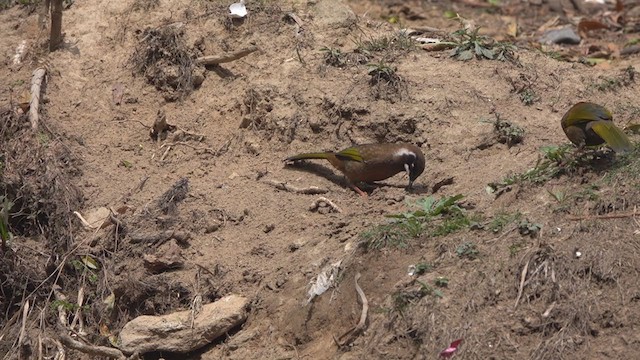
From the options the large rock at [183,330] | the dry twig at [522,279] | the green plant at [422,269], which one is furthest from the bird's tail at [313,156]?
the dry twig at [522,279]

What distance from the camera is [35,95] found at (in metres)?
7.55

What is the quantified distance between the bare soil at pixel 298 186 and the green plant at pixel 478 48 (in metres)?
0.08

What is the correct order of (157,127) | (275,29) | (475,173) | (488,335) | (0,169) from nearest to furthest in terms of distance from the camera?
(488,335) < (475,173) < (0,169) < (157,127) < (275,29)

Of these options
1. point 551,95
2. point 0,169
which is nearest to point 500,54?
point 551,95

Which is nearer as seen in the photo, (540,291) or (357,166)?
(540,291)

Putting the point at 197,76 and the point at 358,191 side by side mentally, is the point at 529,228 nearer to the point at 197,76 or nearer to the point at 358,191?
the point at 358,191

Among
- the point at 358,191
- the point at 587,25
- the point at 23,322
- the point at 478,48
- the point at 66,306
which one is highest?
the point at 478,48

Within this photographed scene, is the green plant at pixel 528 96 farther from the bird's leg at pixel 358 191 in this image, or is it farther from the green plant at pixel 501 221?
the green plant at pixel 501 221

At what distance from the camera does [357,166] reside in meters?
6.88

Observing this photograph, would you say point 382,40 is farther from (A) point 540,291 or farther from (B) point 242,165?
(A) point 540,291

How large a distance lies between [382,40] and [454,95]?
898mm

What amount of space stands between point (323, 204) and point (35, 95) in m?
2.43

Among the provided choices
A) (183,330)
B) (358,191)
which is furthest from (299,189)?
(183,330)

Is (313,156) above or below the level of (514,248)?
below
